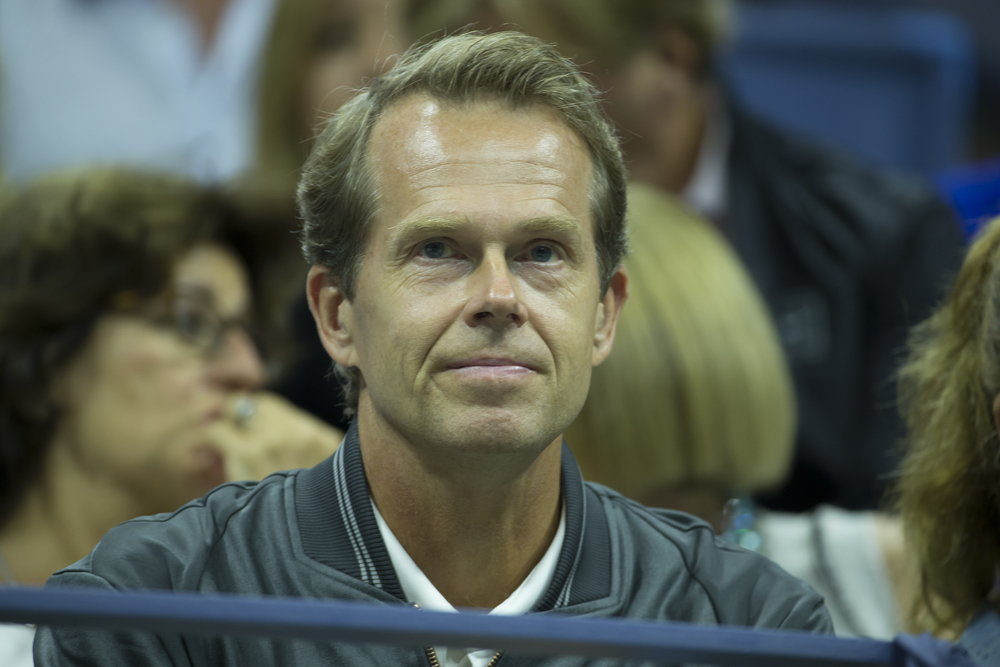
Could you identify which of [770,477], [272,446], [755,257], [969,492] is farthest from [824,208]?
[272,446]

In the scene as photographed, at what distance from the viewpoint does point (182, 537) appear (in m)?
1.36

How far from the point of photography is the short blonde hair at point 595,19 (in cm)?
279

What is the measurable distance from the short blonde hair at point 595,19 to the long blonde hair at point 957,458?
93 cm

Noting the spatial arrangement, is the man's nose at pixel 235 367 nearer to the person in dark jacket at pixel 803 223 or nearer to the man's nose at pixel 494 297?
the person in dark jacket at pixel 803 223

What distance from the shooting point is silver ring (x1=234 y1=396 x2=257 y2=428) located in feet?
7.27

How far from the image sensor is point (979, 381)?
1.79m

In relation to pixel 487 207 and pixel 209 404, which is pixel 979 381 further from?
pixel 209 404

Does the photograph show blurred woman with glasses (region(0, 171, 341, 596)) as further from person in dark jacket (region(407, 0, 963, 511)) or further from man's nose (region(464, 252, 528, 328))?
person in dark jacket (region(407, 0, 963, 511))

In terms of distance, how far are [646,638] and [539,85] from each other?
1.85 feet

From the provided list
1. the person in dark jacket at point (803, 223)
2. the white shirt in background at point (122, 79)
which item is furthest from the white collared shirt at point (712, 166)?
the white shirt in background at point (122, 79)

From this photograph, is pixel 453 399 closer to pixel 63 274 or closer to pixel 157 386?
pixel 157 386

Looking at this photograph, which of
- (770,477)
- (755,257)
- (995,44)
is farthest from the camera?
(995,44)

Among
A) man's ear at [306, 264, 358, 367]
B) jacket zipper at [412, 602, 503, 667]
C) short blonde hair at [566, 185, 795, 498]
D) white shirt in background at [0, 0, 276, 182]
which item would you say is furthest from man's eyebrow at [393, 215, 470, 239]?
white shirt in background at [0, 0, 276, 182]

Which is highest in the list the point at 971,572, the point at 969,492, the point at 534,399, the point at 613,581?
the point at 534,399
